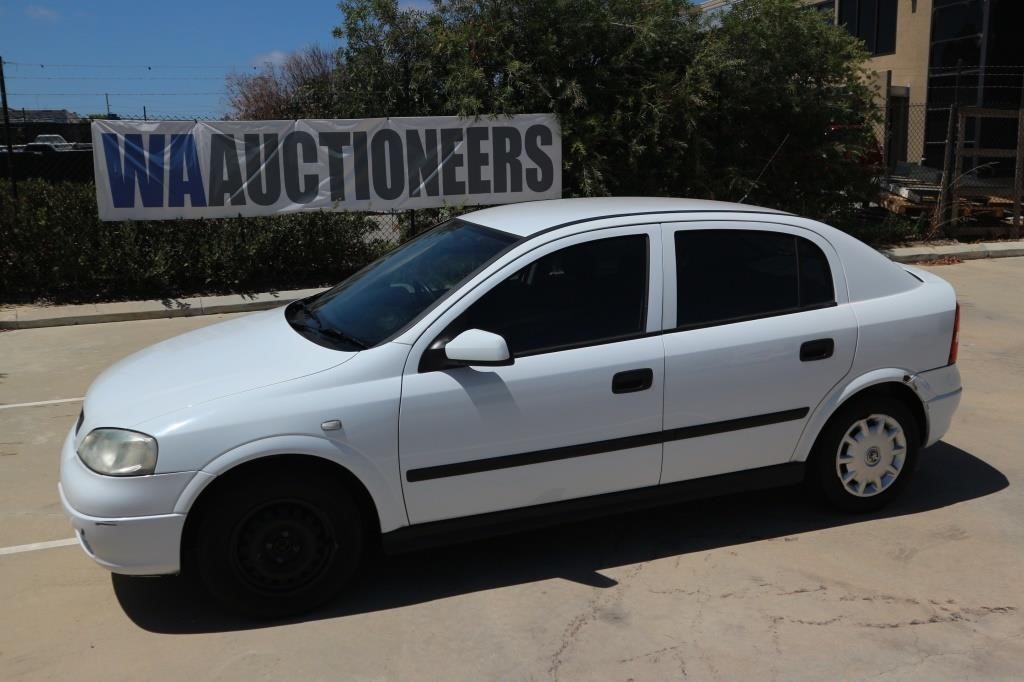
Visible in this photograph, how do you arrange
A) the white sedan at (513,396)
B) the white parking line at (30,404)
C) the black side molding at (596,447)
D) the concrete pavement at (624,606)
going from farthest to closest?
the white parking line at (30,404) → the black side molding at (596,447) → the white sedan at (513,396) → the concrete pavement at (624,606)

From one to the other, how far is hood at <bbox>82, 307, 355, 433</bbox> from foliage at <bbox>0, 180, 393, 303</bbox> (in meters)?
7.04

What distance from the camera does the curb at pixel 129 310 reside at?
988cm

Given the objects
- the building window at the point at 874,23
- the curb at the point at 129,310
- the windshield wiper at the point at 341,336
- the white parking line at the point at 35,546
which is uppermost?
the building window at the point at 874,23

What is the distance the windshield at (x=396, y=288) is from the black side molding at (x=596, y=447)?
24.2 inches

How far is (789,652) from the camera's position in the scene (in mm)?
3484

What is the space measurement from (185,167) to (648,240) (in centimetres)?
813

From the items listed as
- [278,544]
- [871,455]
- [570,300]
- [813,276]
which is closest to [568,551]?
[570,300]

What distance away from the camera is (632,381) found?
158 inches

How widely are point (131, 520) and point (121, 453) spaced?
0.26m

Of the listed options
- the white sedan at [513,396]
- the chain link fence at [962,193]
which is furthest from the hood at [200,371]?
the chain link fence at [962,193]

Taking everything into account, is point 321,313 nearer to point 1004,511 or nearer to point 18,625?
point 18,625

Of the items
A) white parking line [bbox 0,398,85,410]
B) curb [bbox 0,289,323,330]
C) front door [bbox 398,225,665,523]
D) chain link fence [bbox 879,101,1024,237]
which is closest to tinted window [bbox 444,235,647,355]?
front door [bbox 398,225,665,523]

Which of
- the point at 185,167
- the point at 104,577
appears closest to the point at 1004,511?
the point at 104,577

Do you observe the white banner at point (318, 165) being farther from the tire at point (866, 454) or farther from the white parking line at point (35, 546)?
the tire at point (866, 454)
